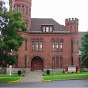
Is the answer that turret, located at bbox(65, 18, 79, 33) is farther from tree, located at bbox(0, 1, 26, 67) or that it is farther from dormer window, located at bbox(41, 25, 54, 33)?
tree, located at bbox(0, 1, 26, 67)

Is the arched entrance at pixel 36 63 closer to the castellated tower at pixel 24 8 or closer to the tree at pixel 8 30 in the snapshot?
the castellated tower at pixel 24 8

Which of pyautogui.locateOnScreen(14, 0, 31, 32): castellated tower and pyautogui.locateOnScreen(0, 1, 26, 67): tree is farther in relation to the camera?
pyautogui.locateOnScreen(14, 0, 31, 32): castellated tower

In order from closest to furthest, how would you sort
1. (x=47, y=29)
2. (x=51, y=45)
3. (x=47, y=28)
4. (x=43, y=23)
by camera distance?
(x=51, y=45), (x=47, y=29), (x=47, y=28), (x=43, y=23)

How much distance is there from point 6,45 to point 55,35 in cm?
2388

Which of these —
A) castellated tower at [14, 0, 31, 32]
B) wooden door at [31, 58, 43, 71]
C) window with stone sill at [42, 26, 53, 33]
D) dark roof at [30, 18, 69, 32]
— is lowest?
wooden door at [31, 58, 43, 71]

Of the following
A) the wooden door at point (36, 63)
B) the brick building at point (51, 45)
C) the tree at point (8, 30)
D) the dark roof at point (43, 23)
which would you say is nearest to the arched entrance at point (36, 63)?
the wooden door at point (36, 63)

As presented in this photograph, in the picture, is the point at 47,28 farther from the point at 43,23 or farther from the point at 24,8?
the point at 24,8

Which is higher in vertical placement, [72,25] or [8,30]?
[72,25]

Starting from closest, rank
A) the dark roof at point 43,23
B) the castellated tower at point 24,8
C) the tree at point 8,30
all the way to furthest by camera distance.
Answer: the tree at point 8,30, the castellated tower at point 24,8, the dark roof at point 43,23

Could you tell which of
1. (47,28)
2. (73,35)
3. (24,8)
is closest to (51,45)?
(47,28)

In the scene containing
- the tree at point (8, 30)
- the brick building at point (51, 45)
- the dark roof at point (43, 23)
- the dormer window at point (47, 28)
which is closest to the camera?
the tree at point (8, 30)

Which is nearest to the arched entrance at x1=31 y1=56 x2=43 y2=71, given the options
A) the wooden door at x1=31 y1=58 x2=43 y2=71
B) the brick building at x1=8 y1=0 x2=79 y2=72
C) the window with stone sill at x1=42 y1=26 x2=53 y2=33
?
the wooden door at x1=31 y1=58 x2=43 y2=71

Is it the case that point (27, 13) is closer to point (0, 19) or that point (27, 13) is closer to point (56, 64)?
point (56, 64)

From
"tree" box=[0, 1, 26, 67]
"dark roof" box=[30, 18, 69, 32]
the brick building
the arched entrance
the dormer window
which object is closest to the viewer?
"tree" box=[0, 1, 26, 67]
